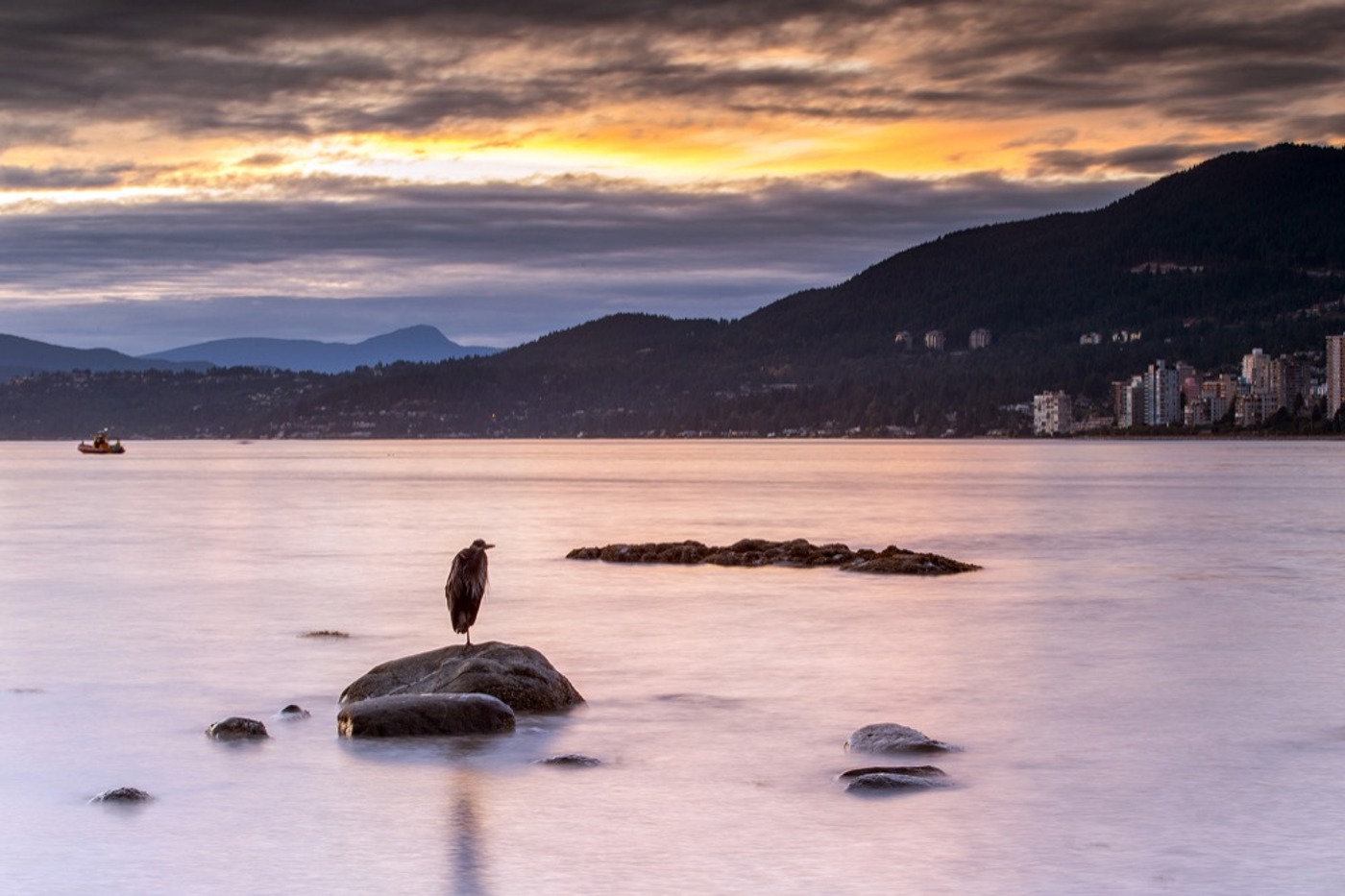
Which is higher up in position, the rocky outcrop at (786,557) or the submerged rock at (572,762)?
the submerged rock at (572,762)

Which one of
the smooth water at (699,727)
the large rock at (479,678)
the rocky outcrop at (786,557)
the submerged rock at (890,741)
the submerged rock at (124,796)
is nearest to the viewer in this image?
the smooth water at (699,727)

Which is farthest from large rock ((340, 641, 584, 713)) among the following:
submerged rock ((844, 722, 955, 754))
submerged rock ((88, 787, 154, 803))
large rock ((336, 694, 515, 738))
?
submerged rock ((88, 787, 154, 803))

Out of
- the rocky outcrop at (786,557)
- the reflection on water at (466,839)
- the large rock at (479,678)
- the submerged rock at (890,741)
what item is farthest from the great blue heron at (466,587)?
the rocky outcrop at (786,557)

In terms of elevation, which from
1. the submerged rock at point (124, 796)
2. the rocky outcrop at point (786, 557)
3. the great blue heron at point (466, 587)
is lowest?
the rocky outcrop at point (786, 557)

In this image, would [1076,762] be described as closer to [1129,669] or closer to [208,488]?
[1129,669]

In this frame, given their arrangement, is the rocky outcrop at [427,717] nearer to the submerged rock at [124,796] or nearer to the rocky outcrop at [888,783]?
the submerged rock at [124,796]

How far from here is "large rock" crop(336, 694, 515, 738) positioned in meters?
16.3

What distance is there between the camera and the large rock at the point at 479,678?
1747 centimetres

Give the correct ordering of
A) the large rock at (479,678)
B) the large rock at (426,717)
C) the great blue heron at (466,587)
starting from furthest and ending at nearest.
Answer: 1. the great blue heron at (466,587)
2. the large rock at (479,678)
3. the large rock at (426,717)

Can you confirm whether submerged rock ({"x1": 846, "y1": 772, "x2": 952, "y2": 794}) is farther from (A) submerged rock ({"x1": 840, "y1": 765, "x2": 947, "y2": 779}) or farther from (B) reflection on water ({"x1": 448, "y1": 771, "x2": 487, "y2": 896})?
(B) reflection on water ({"x1": 448, "y1": 771, "x2": 487, "y2": 896})

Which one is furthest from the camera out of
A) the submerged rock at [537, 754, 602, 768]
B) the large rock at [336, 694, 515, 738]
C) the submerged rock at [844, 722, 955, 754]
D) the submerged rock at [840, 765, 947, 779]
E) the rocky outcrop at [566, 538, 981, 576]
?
the rocky outcrop at [566, 538, 981, 576]

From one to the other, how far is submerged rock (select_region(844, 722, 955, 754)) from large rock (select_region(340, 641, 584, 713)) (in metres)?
3.61

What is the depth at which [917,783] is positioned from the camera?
14.0 metres

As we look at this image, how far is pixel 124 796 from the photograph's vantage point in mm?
13844
